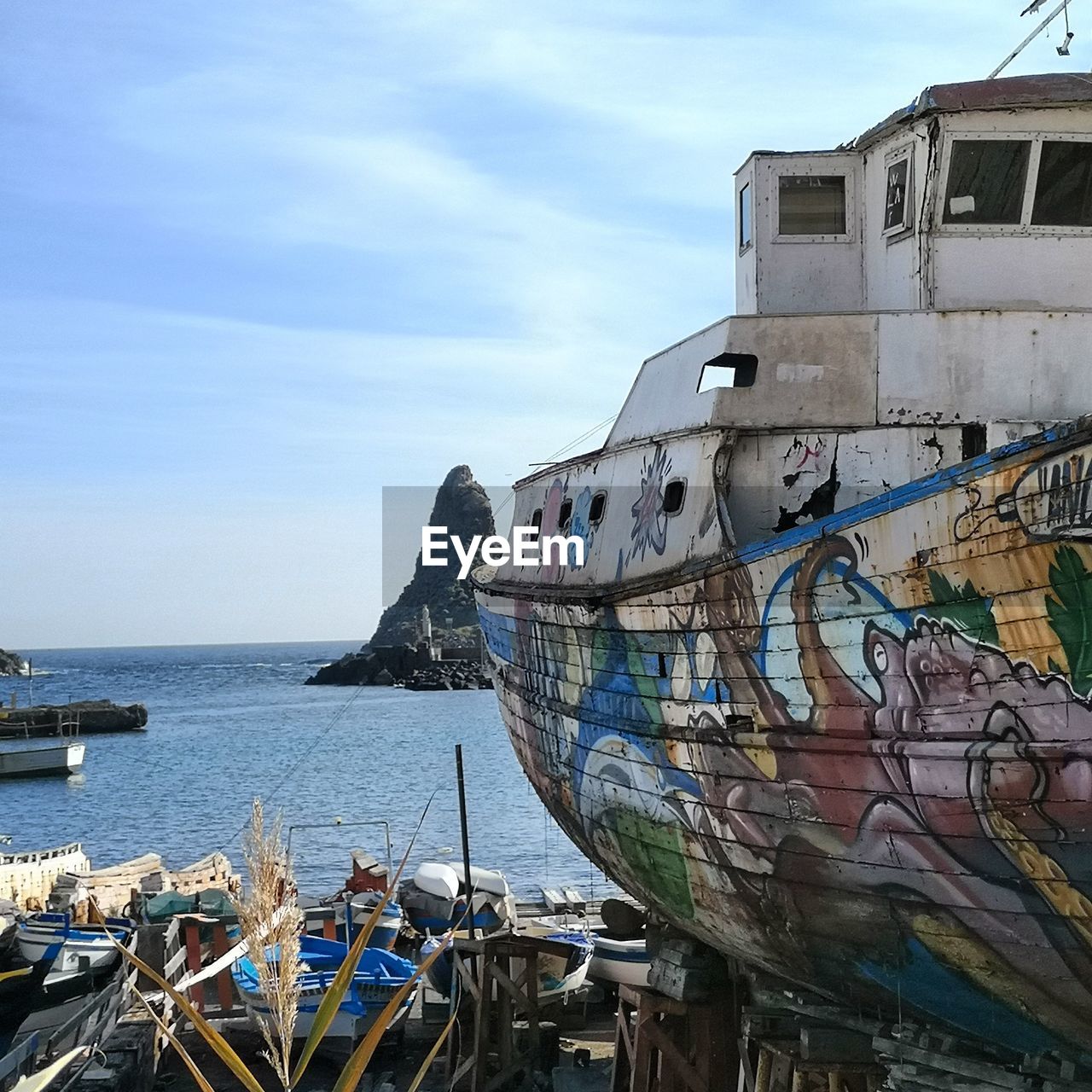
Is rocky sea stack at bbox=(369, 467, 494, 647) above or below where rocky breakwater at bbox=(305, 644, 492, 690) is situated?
above

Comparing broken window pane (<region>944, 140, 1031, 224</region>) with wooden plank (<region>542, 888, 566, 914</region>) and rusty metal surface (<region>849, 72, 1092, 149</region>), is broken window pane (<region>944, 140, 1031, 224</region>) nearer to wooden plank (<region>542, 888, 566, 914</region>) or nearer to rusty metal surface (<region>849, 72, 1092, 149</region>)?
rusty metal surface (<region>849, 72, 1092, 149</region>)

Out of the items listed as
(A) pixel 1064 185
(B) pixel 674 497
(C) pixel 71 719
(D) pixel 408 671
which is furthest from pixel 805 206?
(D) pixel 408 671

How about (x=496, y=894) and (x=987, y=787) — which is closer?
(x=987, y=787)

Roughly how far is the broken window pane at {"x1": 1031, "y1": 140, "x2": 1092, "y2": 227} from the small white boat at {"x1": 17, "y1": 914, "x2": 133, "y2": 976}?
1435 centimetres

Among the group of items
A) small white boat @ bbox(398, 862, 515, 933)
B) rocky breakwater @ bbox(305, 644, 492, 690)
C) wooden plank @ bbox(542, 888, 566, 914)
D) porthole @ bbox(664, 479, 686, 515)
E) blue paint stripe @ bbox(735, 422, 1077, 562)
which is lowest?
wooden plank @ bbox(542, 888, 566, 914)

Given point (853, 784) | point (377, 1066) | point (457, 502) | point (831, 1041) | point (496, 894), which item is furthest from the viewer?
point (457, 502)

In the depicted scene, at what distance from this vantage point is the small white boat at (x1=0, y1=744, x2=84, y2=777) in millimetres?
70375

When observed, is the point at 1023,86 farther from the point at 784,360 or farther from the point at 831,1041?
the point at 831,1041

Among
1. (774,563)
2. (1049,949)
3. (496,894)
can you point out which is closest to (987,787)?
(1049,949)

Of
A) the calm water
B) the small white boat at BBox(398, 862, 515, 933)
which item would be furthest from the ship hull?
the calm water

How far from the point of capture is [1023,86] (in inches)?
419

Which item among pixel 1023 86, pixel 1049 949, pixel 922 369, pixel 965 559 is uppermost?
pixel 1023 86

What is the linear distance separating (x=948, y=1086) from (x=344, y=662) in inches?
5604

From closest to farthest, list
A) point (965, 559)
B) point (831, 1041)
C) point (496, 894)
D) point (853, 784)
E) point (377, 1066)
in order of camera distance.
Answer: point (965, 559), point (853, 784), point (831, 1041), point (377, 1066), point (496, 894)
